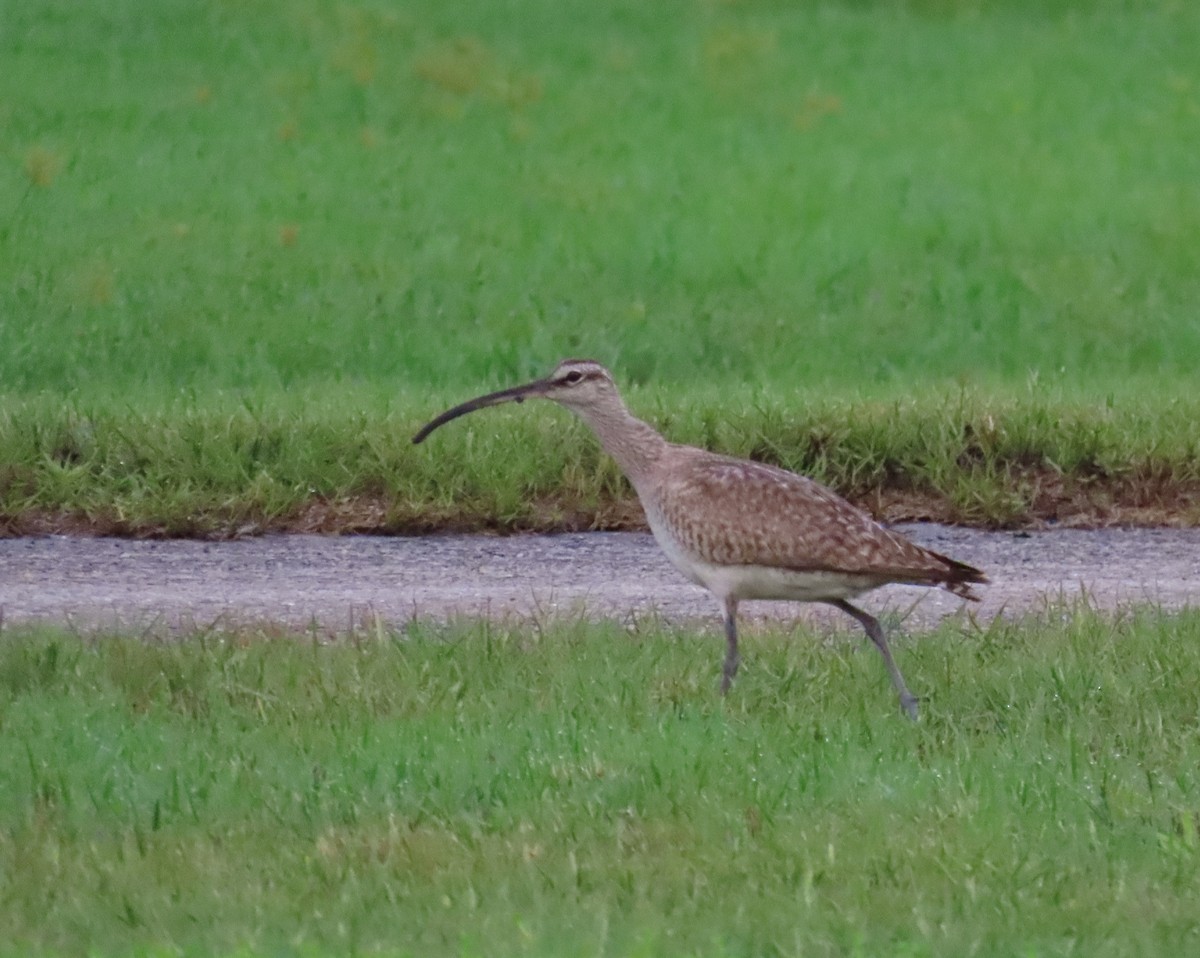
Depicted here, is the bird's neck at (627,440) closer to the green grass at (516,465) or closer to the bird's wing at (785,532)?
the bird's wing at (785,532)

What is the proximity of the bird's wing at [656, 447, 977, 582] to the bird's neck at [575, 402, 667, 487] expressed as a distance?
42 cm

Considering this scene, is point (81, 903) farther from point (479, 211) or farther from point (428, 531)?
point (479, 211)

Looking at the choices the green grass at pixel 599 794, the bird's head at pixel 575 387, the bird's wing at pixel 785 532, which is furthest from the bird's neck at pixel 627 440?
the green grass at pixel 599 794

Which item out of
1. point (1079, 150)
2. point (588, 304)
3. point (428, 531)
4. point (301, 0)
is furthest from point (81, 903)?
point (301, 0)

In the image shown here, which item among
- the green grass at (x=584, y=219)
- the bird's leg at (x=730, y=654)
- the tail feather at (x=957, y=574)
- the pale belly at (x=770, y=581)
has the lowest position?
the green grass at (x=584, y=219)

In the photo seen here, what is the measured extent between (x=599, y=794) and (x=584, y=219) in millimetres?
11150

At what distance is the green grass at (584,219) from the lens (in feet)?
42.5

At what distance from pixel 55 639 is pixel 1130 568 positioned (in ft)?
14.7

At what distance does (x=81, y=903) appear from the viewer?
566cm

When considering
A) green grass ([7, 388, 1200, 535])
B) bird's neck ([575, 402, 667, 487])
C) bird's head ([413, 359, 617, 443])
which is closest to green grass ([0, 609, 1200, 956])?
bird's neck ([575, 402, 667, 487])

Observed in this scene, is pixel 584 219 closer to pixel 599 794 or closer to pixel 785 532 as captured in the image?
pixel 785 532

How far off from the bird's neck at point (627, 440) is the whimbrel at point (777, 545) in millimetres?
201

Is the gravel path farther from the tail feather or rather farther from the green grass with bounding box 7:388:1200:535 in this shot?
the tail feather

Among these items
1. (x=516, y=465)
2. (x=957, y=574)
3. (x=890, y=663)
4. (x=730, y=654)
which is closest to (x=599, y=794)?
(x=730, y=654)
